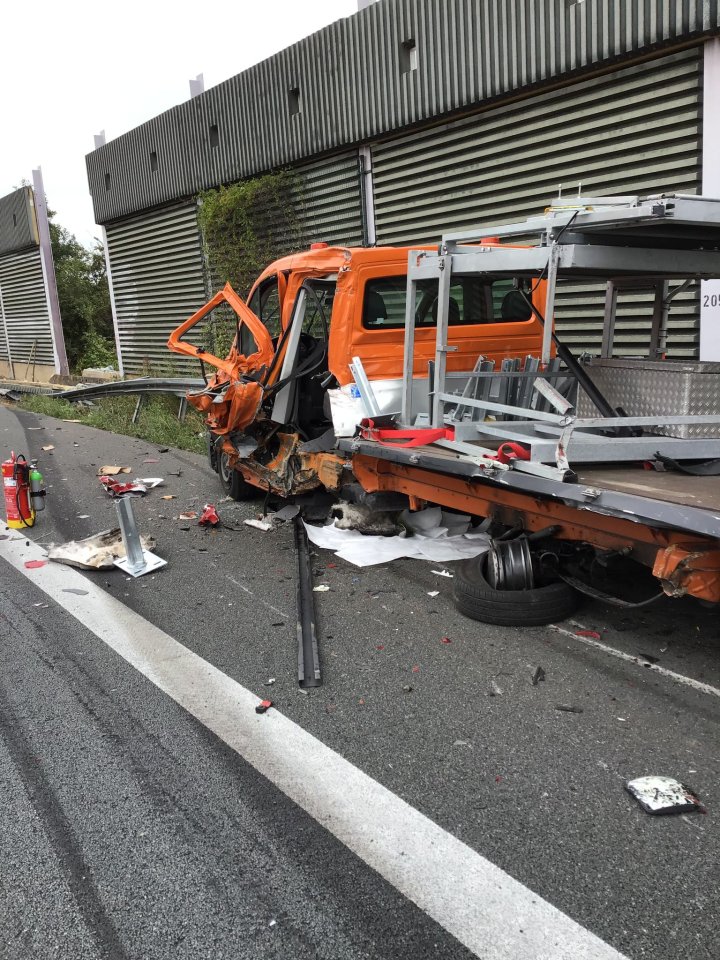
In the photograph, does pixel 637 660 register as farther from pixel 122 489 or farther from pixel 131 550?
pixel 122 489

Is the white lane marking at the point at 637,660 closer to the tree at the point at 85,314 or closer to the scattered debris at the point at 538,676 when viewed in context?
the scattered debris at the point at 538,676

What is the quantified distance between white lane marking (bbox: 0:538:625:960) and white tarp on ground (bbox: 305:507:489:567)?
1875 millimetres

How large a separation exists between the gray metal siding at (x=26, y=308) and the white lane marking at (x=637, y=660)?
2303 centimetres

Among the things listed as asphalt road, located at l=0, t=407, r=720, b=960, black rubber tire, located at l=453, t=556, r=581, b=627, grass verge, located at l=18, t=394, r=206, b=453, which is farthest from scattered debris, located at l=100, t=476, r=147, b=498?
black rubber tire, located at l=453, t=556, r=581, b=627

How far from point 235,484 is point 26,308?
69.1ft

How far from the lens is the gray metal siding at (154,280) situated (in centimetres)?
1647

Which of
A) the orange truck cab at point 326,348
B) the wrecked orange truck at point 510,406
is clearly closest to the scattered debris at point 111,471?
the orange truck cab at point 326,348

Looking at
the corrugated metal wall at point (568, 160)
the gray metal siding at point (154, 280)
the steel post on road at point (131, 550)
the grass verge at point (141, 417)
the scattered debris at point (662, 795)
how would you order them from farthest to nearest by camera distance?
the gray metal siding at point (154, 280)
the grass verge at point (141, 417)
the corrugated metal wall at point (568, 160)
the steel post on road at point (131, 550)
the scattered debris at point (662, 795)

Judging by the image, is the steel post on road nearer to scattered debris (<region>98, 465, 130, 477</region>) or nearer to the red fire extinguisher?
the red fire extinguisher

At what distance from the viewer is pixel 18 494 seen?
7.00 metres

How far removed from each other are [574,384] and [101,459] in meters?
7.41

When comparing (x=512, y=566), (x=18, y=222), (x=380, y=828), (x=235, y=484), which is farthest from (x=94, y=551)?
(x=18, y=222)

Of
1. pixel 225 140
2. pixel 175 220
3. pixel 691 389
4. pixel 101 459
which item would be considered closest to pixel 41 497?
pixel 101 459

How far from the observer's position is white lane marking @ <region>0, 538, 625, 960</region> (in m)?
2.29
